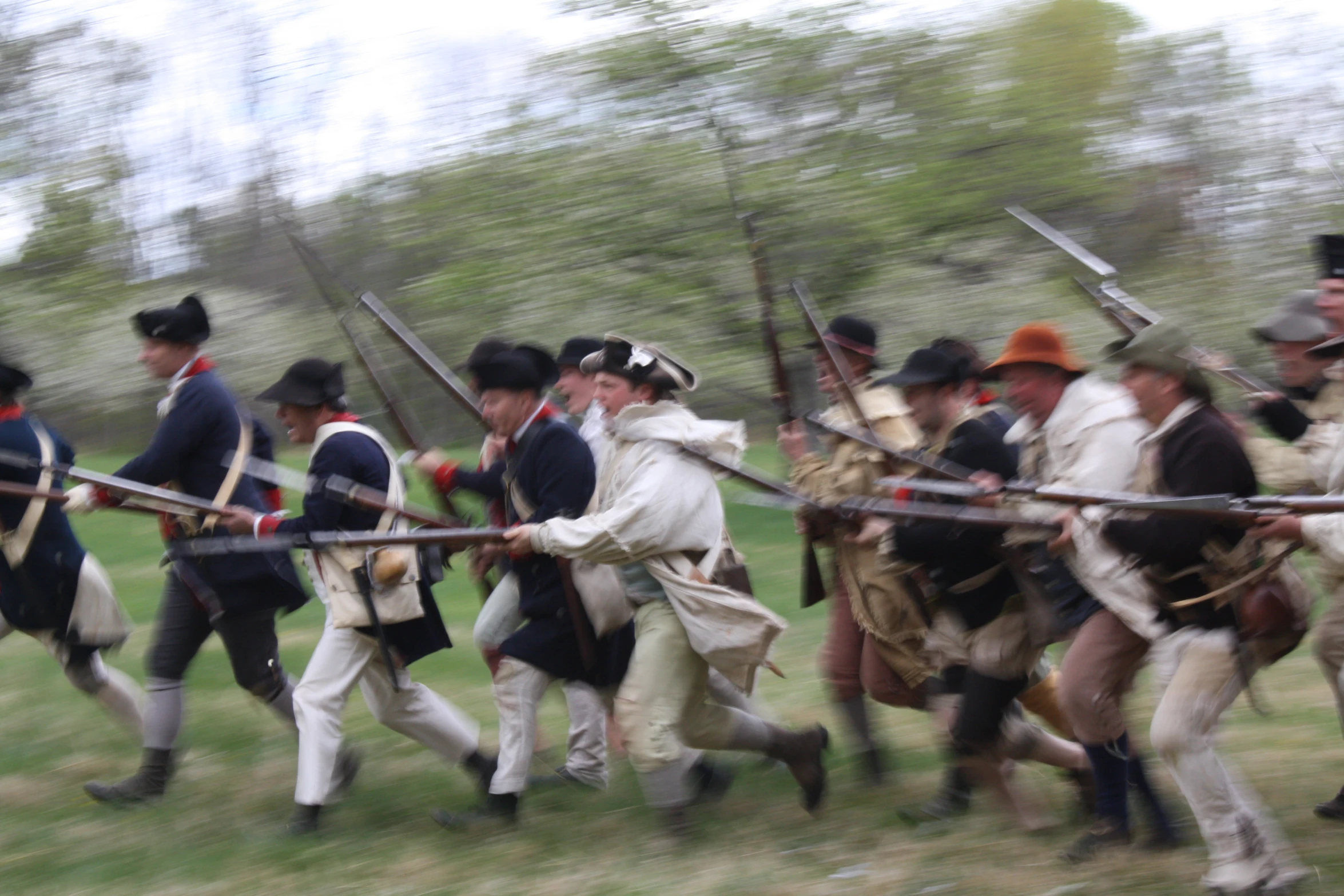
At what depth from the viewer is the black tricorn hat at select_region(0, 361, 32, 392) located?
650 centimetres

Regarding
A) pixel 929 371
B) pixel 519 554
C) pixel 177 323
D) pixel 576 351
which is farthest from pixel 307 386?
pixel 929 371

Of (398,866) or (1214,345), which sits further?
(1214,345)

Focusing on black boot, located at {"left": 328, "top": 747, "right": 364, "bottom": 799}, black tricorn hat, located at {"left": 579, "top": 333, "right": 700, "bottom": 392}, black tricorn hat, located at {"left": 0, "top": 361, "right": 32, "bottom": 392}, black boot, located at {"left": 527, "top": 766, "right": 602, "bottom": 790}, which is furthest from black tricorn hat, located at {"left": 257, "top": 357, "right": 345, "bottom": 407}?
black boot, located at {"left": 527, "top": 766, "right": 602, "bottom": 790}

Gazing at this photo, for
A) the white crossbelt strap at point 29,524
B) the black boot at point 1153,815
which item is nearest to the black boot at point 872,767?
the black boot at point 1153,815

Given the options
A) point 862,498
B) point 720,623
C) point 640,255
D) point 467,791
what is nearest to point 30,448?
point 467,791

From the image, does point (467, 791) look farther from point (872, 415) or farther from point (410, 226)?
point (410, 226)

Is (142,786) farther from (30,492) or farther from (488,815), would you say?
(488,815)

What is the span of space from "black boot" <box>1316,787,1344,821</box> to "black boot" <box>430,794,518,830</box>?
3029mm

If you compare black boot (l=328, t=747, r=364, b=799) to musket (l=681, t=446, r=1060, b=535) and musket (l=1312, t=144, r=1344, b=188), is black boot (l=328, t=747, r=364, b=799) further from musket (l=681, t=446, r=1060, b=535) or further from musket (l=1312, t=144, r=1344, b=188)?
musket (l=1312, t=144, r=1344, b=188)

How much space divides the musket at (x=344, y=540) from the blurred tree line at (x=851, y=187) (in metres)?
8.41

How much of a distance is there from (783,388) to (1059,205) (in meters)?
9.91

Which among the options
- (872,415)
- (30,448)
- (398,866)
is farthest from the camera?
(30,448)

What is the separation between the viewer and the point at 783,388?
611 centimetres

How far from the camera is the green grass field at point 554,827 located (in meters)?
5.18
